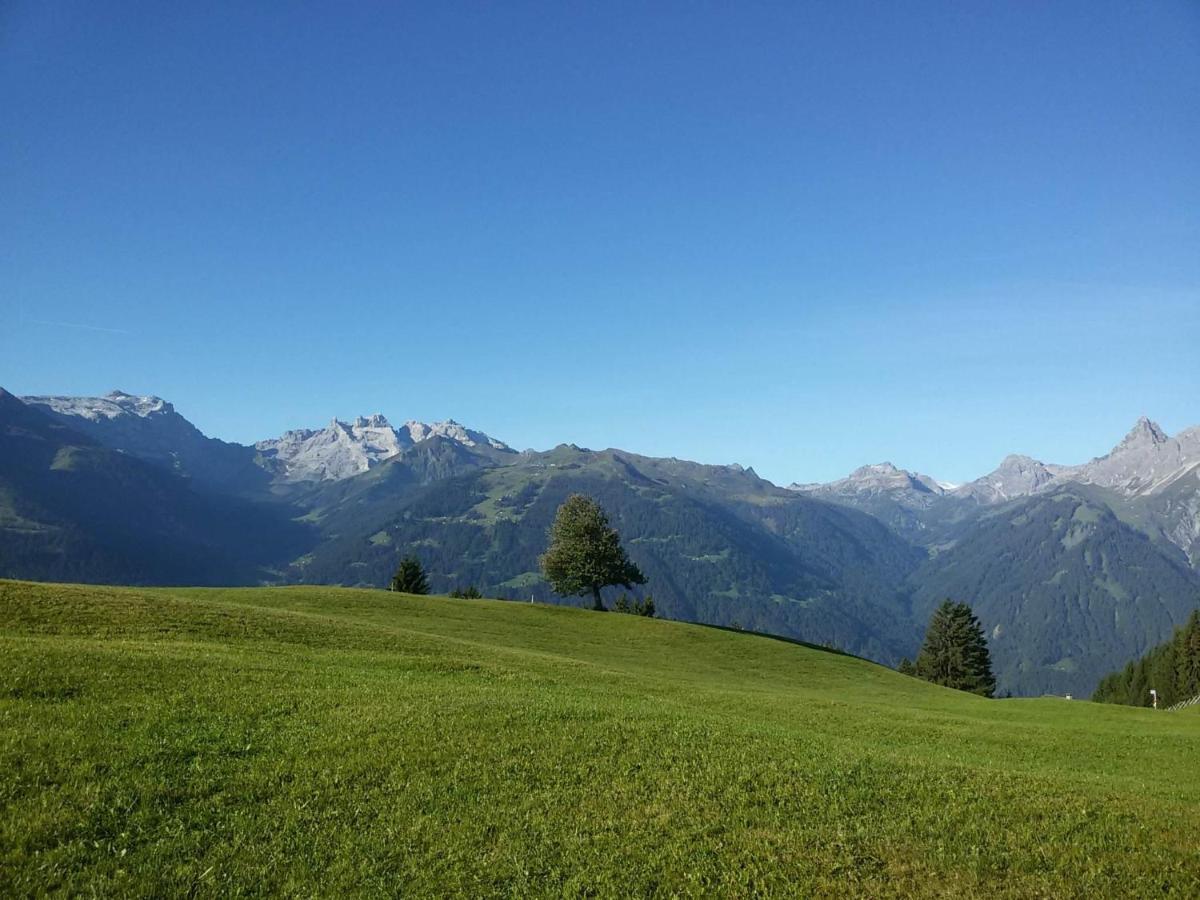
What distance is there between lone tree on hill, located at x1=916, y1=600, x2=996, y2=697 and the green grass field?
10815 centimetres

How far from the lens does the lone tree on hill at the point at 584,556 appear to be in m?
98.6

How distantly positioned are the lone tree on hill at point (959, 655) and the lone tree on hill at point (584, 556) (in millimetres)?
64304

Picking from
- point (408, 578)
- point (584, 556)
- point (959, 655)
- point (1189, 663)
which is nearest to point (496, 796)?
point (584, 556)

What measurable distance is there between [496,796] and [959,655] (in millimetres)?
134004

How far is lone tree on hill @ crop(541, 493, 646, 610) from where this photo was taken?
3880 inches

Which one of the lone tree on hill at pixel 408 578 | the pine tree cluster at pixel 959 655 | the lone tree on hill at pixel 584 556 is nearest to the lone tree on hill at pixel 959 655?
the pine tree cluster at pixel 959 655

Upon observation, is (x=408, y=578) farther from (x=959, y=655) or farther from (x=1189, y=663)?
(x=1189, y=663)

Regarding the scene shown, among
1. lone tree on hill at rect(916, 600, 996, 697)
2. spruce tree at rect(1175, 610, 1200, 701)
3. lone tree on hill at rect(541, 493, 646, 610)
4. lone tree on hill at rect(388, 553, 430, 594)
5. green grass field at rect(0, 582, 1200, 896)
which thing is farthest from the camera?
spruce tree at rect(1175, 610, 1200, 701)

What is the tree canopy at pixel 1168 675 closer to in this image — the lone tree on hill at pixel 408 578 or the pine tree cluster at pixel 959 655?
the pine tree cluster at pixel 959 655

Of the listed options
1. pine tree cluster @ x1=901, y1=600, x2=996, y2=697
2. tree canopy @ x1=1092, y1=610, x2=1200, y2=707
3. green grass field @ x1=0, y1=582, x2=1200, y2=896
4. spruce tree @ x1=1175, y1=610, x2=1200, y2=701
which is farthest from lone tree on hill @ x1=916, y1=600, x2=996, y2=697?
green grass field @ x1=0, y1=582, x2=1200, y2=896

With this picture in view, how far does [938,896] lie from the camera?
1257 centimetres

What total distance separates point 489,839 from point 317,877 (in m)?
3.06

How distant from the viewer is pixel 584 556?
98375 millimetres

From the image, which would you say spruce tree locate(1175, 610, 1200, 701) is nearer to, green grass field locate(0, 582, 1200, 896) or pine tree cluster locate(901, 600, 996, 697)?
pine tree cluster locate(901, 600, 996, 697)
